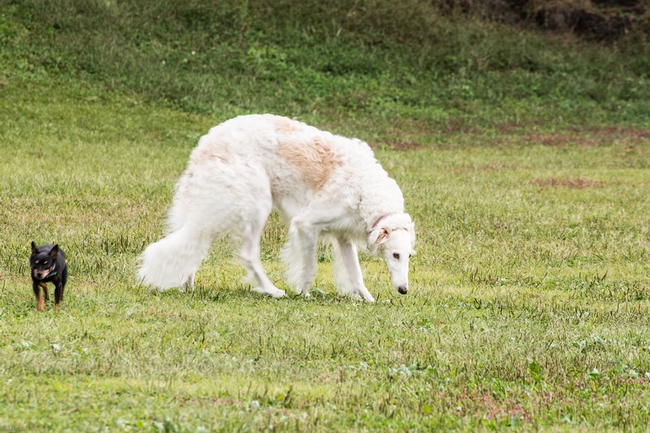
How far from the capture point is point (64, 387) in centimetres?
549

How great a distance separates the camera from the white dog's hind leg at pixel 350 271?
970 centimetres

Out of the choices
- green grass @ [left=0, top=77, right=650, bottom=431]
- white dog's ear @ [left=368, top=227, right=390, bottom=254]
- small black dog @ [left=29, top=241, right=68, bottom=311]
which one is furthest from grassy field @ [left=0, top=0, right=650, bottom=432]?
white dog's ear @ [left=368, top=227, right=390, bottom=254]

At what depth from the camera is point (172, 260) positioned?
9.22 metres

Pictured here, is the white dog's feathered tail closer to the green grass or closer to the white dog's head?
the green grass

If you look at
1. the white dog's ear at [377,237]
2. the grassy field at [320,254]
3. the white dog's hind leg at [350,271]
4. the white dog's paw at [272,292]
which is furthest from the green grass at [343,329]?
the white dog's ear at [377,237]

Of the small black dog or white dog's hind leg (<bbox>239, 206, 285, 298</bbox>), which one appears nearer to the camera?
the small black dog

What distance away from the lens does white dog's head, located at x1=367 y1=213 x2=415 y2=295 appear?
30.2ft

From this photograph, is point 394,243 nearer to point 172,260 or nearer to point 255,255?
point 255,255

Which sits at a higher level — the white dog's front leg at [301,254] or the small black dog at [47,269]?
the small black dog at [47,269]

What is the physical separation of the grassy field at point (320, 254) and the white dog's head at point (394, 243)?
30cm

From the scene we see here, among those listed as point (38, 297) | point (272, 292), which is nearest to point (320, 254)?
point (272, 292)

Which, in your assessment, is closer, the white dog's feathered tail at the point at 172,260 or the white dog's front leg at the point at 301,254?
the white dog's feathered tail at the point at 172,260

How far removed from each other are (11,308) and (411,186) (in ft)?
37.2

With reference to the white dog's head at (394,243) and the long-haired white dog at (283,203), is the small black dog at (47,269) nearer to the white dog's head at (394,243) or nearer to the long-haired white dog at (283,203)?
the long-haired white dog at (283,203)
